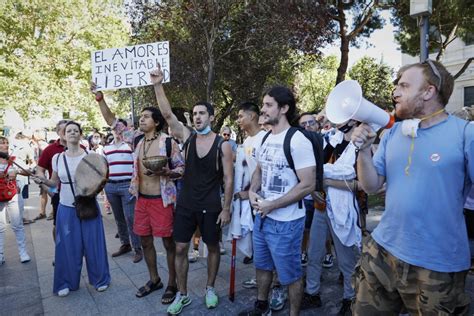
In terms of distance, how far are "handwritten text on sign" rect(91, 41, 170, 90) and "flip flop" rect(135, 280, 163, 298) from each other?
2459 mm

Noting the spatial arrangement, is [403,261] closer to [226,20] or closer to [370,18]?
[226,20]

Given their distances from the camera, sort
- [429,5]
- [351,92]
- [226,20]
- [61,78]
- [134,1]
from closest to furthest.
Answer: [351,92]
[429,5]
[226,20]
[134,1]
[61,78]

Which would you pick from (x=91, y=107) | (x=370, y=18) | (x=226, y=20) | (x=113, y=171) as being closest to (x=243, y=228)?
(x=113, y=171)

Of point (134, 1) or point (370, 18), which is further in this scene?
point (370, 18)

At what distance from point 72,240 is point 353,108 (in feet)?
11.4

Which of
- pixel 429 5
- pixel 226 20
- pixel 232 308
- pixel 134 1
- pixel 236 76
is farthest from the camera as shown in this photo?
pixel 236 76

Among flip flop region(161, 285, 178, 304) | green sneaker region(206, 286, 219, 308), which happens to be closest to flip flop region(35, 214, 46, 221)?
flip flop region(161, 285, 178, 304)

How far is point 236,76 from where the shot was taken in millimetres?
12180

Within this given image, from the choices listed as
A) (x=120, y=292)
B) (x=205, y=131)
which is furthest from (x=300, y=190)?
(x=120, y=292)

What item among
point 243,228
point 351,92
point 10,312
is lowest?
point 10,312

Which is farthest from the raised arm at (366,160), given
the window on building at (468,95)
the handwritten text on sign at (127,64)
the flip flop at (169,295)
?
the window on building at (468,95)

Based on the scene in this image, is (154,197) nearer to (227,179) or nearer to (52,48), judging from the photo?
(227,179)

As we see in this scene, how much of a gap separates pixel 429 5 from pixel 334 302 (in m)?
4.46

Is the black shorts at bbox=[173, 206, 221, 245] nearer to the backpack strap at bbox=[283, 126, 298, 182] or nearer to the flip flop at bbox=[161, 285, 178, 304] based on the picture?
the flip flop at bbox=[161, 285, 178, 304]
